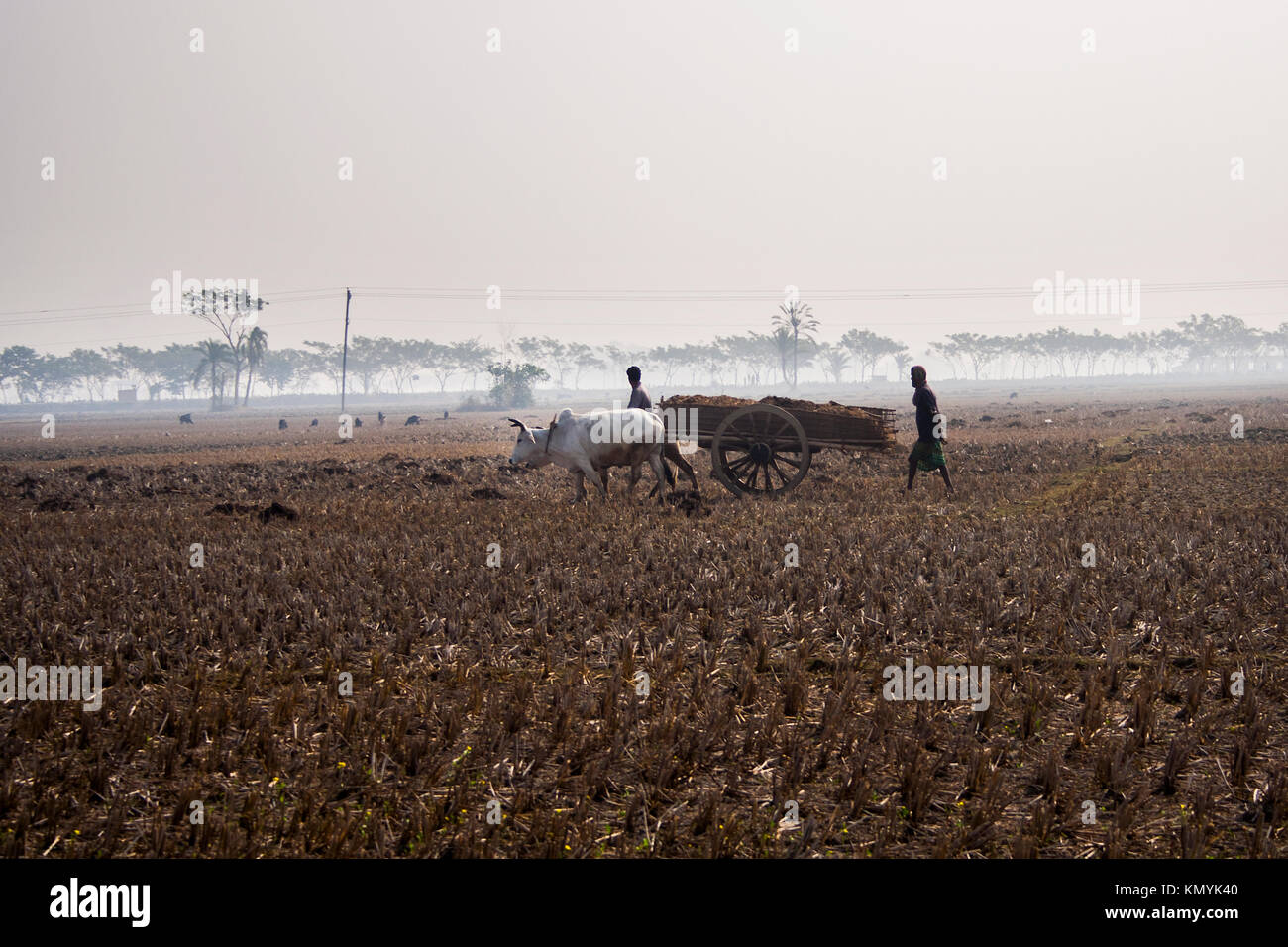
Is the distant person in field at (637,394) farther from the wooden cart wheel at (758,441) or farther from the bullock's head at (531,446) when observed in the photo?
the bullock's head at (531,446)

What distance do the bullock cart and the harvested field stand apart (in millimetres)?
1829

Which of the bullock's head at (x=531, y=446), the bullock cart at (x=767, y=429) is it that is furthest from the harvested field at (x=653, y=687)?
the bullock cart at (x=767, y=429)

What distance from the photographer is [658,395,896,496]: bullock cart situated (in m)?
12.9

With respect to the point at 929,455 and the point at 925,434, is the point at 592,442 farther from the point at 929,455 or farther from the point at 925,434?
the point at 929,455

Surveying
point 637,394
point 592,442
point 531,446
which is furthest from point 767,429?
point 531,446

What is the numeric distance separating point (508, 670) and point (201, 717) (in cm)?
170

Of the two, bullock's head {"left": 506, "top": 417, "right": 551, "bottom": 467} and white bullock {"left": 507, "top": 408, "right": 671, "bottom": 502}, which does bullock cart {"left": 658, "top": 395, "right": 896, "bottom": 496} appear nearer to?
white bullock {"left": 507, "top": 408, "right": 671, "bottom": 502}

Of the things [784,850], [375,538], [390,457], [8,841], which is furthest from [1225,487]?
[390,457]

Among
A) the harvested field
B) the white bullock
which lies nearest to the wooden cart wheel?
the white bullock

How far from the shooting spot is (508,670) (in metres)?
5.58

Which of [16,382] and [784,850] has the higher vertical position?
[16,382]

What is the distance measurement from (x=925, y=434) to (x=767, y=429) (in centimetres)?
227

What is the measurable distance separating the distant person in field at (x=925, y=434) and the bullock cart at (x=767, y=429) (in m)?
0.44
